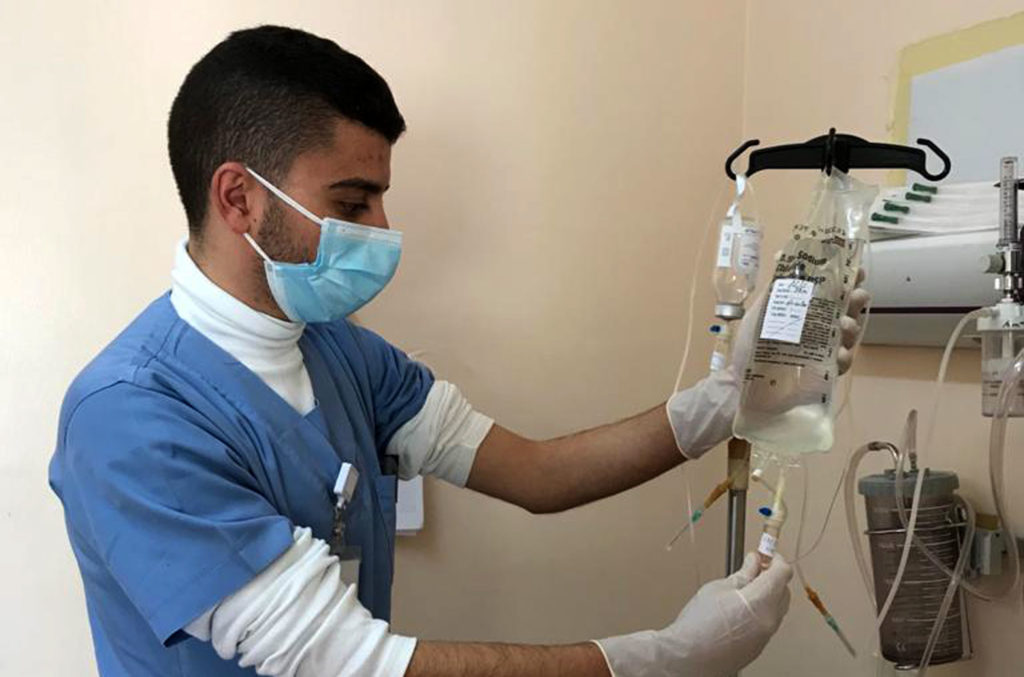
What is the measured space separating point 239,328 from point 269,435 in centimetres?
14

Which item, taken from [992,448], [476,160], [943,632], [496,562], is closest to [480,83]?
[476,160]

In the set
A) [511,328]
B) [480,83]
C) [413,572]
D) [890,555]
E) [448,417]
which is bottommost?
[413,572]

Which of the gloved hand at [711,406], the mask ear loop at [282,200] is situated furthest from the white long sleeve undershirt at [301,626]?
the gloved hand at [711,406]

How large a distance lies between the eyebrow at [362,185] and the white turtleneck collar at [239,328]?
19cm

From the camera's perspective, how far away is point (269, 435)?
0.99m

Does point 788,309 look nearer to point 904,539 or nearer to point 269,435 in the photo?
point 904,539

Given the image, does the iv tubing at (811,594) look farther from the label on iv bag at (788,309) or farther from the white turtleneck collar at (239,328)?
the white turtleneck collar at (239,328)

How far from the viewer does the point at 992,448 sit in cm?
102

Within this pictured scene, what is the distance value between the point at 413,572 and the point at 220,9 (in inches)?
38.5

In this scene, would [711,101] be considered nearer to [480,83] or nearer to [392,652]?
[480,83]

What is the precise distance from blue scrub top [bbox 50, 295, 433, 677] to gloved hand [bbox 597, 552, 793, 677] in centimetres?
38

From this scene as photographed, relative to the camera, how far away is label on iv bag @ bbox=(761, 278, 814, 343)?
0.90 metres

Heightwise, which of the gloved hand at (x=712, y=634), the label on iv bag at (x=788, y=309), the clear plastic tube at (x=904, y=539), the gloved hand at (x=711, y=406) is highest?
the label on iv bag at (x=788, y=309)

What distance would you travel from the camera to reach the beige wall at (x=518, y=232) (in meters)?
1.22
